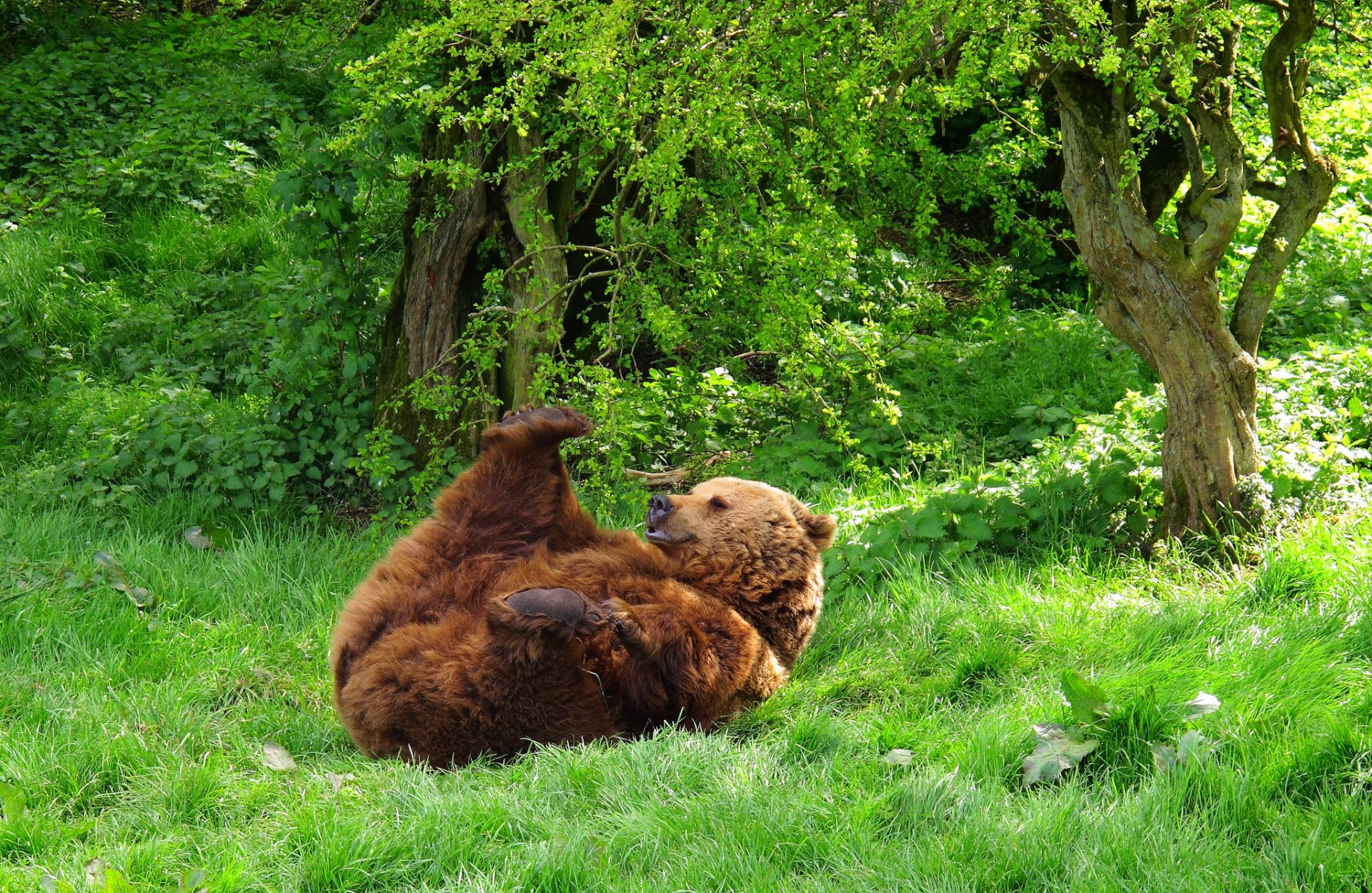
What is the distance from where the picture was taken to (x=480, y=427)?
263 inches

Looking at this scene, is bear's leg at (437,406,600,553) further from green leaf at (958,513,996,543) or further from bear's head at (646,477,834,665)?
green leaf at (958,513,996,543)

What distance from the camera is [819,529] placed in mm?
4637

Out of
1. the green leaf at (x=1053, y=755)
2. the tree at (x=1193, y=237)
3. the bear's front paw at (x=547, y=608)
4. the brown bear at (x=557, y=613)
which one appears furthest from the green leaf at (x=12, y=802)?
the tree at (x=1193, y=237)

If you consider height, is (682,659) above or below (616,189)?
below

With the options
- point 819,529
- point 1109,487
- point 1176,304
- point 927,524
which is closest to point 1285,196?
point 1176,304

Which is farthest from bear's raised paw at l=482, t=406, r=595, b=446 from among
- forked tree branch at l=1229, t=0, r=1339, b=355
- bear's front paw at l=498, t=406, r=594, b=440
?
forked tree branch at l=1229, t=0, r=1339, b=355

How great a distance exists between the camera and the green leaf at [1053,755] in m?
3.55

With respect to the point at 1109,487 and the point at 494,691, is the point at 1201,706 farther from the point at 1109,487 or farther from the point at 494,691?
the point at 494,691

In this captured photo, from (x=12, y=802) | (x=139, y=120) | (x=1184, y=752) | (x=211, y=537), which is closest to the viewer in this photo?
(x=1184, y=752)

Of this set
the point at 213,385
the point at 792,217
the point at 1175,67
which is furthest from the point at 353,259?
the point at 1175,67

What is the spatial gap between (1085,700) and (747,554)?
1.30 metres

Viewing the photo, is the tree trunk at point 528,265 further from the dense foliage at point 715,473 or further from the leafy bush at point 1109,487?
the leafy bush at point 1109,487

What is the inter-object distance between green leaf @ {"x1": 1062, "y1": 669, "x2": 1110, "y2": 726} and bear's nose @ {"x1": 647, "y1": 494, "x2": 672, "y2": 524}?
1.52 m

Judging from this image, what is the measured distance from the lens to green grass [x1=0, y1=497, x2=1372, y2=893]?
3125mm
